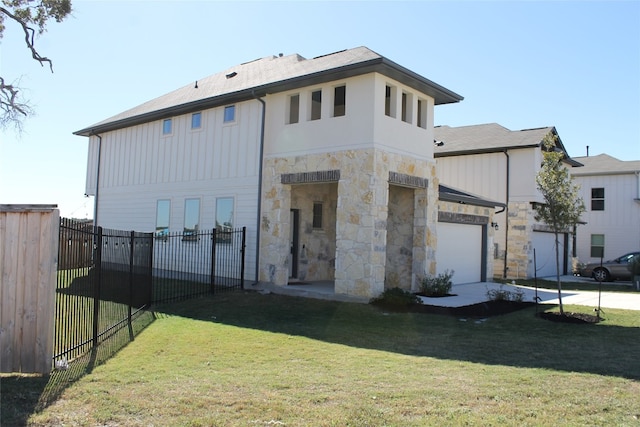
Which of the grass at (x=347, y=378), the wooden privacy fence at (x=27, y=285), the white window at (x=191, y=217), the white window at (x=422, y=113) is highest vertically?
the white window at (x=422, y=113)

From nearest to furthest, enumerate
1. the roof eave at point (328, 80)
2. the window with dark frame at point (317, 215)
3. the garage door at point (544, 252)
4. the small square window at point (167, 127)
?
the roof eave at point (328, 80) < the window with dark frame at point (317, 215) < the small square window at point (167, 127) < the garage door at point (544, 252)

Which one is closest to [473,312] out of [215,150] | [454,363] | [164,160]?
[454,363]

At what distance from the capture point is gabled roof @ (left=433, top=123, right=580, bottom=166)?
21.7 m

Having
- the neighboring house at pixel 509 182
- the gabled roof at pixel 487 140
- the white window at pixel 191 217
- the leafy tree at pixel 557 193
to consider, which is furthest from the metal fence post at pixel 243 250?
the gabled roof at pixel 487 140

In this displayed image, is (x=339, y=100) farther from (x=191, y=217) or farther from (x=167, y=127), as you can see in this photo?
(x=167, y=127)

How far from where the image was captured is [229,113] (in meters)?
16.4

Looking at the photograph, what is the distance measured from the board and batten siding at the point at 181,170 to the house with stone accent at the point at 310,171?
0.05 m

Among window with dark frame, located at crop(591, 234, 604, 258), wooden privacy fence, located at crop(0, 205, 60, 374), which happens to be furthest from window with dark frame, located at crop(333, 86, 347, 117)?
window with dark frame, located at crop(591, 234, 604, 258)

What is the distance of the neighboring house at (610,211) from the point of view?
28.3 meters

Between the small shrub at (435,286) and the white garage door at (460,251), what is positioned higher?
the white garage door at (460,251)

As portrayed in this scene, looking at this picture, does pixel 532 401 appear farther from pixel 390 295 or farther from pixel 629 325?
pixel 390 295

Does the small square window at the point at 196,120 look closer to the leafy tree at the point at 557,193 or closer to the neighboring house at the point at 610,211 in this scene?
the leafy tree at the point at 557,193

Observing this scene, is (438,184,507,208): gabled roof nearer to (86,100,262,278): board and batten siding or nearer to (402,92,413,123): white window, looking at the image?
(402,92,413,123): white window

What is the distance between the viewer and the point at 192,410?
4.86 metres
